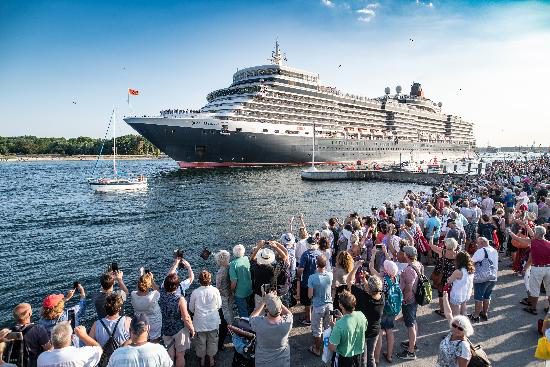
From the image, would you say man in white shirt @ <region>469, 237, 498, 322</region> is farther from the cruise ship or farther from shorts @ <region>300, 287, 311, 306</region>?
the cruise ship

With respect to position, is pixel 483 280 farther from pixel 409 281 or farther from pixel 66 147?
pixel 66 147

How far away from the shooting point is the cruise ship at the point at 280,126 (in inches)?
2103

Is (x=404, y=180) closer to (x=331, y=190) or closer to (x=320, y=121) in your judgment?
(x=331, y=190)

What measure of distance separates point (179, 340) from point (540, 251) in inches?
259

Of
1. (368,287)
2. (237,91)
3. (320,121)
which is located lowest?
(368,287)

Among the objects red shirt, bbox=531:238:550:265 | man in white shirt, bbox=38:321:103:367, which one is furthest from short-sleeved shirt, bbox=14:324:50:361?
red shirt, bbox=531:238:550:265

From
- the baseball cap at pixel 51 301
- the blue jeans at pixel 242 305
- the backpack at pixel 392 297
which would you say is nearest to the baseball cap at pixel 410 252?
the backpack at pixel 392 297

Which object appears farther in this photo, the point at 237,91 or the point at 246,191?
the point at 237,91

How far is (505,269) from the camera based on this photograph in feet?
30.3

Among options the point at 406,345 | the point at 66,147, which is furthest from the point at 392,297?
the point at 66,147

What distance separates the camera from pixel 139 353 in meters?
3.35

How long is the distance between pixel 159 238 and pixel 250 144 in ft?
130

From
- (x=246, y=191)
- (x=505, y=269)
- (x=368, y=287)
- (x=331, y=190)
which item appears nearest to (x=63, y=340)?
(x=368, y=287)

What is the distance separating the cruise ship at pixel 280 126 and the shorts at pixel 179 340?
4925cm
